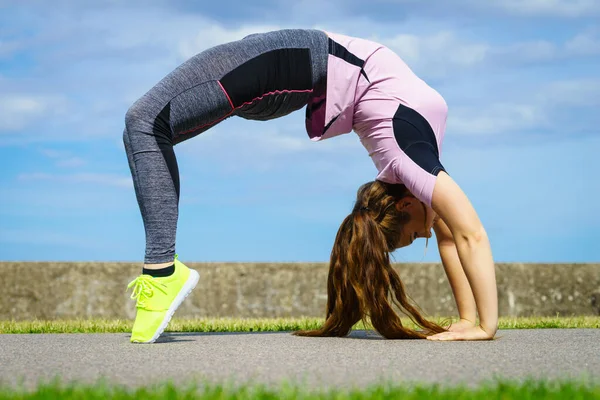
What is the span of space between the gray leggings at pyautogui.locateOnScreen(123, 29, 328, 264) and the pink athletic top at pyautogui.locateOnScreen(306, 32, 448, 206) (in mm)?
186

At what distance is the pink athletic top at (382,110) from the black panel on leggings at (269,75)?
154 millimetres

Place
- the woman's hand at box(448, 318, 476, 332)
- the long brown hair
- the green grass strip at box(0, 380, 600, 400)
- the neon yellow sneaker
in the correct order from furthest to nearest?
the woman's hand at box(448, 318, 476, 332) → the long brown hair → the neon yellow sneaker → the green grass strip at box(0, 380, 600, 400)

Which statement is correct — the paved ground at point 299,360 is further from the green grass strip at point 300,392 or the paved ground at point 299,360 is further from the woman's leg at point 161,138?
the woman's leg at point 161,138

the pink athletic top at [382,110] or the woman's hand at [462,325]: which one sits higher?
the pink athletic top at [382,110]

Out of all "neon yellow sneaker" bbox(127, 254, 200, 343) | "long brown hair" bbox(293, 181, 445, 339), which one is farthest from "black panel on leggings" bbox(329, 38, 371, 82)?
"neon yellow sneaker" bbox(127, 254, 200, 343)

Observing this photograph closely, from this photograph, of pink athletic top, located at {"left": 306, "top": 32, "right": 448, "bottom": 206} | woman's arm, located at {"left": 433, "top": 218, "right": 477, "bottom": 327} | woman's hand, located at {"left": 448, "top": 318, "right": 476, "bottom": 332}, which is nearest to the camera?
pink athletic top, located at {"left": 306, "top": 32, "right": 448, "bottom": 206}

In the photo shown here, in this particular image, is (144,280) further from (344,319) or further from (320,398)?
(320,398)

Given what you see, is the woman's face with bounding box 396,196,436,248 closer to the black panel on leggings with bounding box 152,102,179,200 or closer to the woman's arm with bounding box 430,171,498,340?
the woman's arm with bounding box 430,171,498,340

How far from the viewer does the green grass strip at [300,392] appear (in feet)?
6.64

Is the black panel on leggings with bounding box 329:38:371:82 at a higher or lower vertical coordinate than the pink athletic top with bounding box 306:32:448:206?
higher

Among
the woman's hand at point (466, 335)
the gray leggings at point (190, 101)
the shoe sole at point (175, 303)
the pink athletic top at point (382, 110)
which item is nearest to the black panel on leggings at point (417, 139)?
the pink athletic top at point (382, 110)

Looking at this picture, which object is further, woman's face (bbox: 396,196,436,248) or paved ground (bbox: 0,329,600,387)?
woman's face (bbox: 396,196,436,248)

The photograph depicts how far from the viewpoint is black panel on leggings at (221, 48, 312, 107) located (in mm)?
3703

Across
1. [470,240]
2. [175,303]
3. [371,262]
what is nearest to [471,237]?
[470,240]
